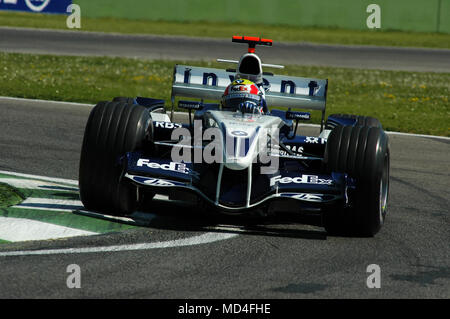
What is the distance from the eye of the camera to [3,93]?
16.2m

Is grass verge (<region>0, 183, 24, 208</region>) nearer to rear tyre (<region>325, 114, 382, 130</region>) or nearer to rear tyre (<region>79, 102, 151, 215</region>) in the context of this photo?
rear tyre (<region>79, 102, 151, 215</region>)

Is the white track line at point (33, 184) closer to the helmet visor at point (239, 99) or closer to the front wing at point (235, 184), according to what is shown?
the front wing at point (235, 184)

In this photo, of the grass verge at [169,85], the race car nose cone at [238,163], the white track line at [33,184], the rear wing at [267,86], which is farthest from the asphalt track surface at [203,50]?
the race car nose cone at [238,163]

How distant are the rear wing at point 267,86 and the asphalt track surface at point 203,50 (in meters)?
15.4

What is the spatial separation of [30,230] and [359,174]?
2.75m

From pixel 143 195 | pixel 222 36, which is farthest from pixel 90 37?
pixel 143 195

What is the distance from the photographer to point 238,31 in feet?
122

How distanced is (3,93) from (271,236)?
33.5 ft

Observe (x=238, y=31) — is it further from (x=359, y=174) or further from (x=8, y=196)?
(x=359, y=174)

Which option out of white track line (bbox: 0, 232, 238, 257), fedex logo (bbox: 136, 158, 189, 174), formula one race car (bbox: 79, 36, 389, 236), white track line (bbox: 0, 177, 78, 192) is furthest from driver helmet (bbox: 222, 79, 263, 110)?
white track line (bbox: 0, 232, 238, 257)

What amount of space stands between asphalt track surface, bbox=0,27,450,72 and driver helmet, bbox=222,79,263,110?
16.7m

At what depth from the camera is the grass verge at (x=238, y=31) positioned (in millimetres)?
34312

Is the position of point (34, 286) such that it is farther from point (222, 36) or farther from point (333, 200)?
point (222, 36)

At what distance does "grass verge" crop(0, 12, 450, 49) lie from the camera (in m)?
34.3
